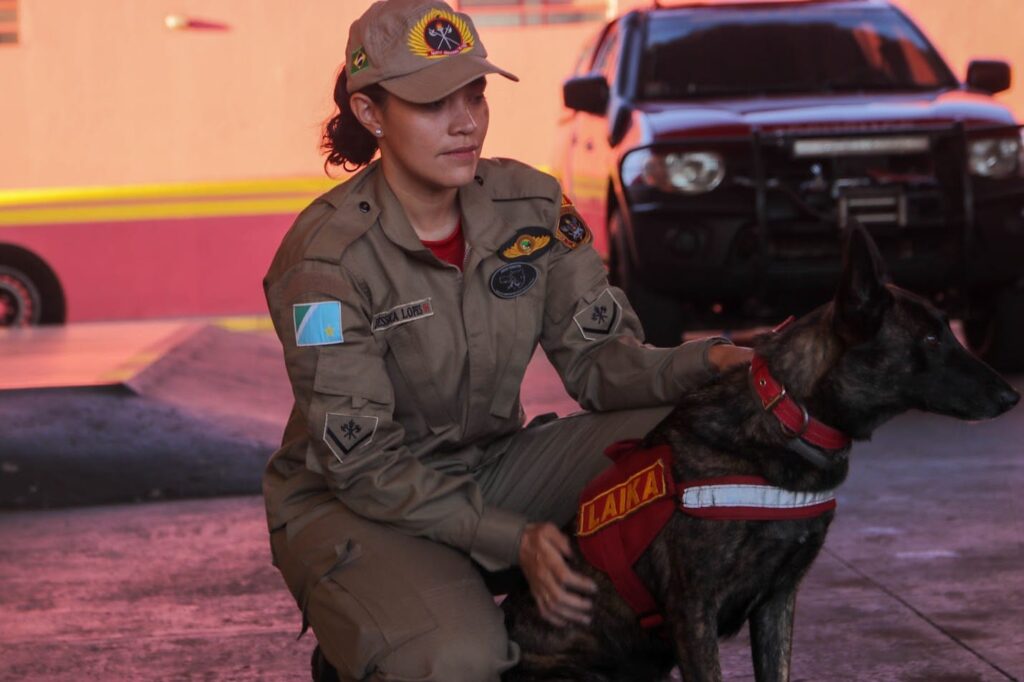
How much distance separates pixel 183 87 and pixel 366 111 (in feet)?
39.4

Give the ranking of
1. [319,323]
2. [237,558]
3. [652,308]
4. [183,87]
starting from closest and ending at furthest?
[319,323]
[237,558]
[652,308]
[183,87]

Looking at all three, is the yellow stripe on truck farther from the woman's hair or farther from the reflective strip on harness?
the reflective strip on harness

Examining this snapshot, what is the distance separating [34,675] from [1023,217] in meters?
4.77

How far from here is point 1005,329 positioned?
7816 mm

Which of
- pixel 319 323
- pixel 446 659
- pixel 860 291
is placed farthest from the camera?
pixel 319 323

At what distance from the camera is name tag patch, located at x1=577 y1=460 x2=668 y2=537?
3203 millimetres

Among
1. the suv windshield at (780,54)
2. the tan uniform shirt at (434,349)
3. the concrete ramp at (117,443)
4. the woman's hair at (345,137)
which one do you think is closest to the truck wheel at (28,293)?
the concrete ramp at (117,443)

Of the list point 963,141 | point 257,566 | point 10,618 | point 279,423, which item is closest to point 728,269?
point 963,141

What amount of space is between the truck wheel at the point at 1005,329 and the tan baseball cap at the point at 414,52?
4870 mm

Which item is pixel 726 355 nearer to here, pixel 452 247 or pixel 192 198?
pixel 452 247

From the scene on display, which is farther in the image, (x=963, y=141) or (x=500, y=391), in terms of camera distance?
(x=963, y=141)

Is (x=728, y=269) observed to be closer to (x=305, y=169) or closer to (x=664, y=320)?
(x=664, y=320)

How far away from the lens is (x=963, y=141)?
7.23 m

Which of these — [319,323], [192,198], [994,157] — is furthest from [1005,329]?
[192,198]
